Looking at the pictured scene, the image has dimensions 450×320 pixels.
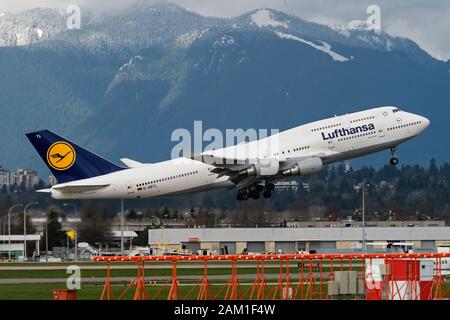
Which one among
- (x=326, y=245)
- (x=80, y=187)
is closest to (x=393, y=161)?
(x=80, y=187)

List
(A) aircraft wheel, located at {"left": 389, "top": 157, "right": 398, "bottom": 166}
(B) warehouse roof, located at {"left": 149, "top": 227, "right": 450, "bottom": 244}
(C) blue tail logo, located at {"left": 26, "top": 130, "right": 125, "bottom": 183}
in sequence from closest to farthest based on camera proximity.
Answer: (C) blue tail logo, located at {"left": 26, "top": 130, "right": 125, "bottom": 183} < (A) aircraft wheel, located at {"left": 389, "top": 157, "right": 398, "bottom": 166} < (B) warehouse roof, located at {"left": 149, "top": 227, "right": 450, "bottom": 244}

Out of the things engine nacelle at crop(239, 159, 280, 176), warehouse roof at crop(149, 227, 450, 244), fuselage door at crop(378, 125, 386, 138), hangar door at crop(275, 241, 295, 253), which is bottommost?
hangar door at crop(275, 241, 295, 253)

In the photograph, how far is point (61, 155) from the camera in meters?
96.0

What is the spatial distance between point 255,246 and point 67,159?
2284 inches

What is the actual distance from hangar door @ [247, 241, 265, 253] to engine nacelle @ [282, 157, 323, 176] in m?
56.7

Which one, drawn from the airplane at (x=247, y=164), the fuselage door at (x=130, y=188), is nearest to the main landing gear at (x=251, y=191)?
the airplane at (x=247, y=164)

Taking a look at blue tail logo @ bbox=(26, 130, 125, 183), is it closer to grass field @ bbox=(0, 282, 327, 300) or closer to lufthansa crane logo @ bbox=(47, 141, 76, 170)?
lufthansa crane logo @ bbox=(47, 141, 76, 170)

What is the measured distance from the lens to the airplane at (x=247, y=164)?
9175 cm

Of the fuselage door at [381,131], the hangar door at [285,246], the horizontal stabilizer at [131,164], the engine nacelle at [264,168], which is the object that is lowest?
the hangar door at [285,246]

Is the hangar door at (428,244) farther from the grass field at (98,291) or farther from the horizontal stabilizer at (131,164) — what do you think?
the grass field at (98,291)

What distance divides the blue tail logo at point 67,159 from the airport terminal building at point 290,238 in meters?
50.3

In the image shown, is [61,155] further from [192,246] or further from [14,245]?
[192,246]

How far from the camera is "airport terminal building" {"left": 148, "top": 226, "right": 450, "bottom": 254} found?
147375 mm

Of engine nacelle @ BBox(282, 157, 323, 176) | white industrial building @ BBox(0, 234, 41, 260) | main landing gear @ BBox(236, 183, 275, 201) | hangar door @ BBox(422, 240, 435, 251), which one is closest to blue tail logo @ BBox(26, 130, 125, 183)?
main landing gear @ BBox(236, 183, 275, 201)
